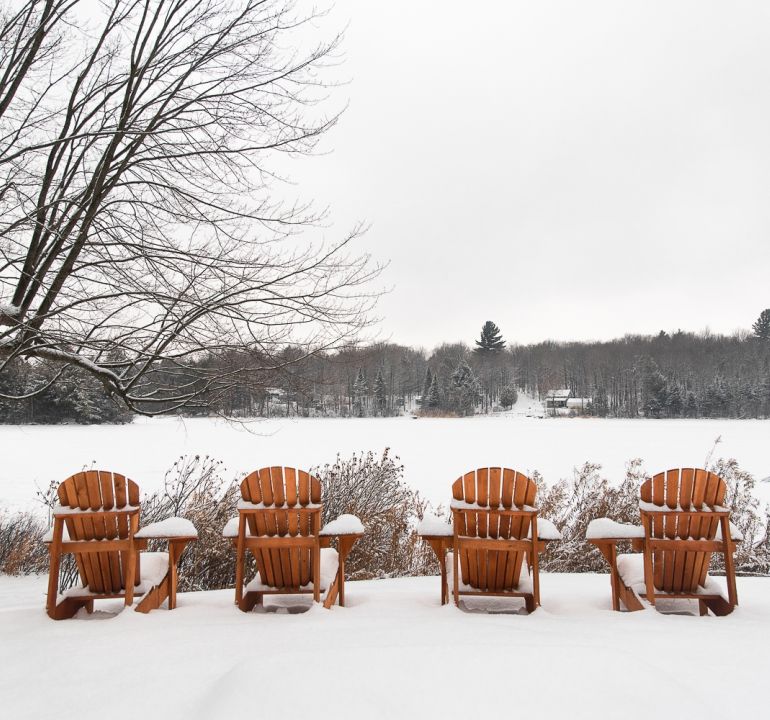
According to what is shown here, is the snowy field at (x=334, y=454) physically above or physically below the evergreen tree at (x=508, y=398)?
below

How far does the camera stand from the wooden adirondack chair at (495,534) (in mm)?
3291

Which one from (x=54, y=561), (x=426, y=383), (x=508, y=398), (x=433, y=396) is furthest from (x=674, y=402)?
(x=54, y=561)

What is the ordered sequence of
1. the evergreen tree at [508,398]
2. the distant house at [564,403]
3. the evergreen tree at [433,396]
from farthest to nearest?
1. the evergreen tree at [508,398]
2. the evergreen tree at [433,396]
3. the distant house at [564,403]

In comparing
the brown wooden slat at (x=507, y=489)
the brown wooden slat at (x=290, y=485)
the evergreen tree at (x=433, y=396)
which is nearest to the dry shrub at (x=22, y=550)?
the brown wooden slat at (x=290, y=485)

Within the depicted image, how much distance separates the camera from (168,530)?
10.8 feet

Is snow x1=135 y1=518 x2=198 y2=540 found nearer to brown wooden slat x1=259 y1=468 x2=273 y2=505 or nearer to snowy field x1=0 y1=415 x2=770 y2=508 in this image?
brown wooden slat x1=259 y1=468 x2=273 y2=505

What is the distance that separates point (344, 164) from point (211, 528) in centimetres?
471

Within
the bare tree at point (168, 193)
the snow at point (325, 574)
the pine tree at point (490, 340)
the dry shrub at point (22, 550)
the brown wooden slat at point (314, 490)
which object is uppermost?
the pine tree at point (490, 340)

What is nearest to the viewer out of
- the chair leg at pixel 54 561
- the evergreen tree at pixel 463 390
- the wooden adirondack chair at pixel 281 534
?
the chair leg at pixel 54 561

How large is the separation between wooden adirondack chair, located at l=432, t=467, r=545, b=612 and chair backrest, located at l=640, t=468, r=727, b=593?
795 millimetres

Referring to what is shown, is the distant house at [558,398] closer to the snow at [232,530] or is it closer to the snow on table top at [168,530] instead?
the snow at [232,530]

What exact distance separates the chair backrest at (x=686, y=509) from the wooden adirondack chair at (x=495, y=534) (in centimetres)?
80

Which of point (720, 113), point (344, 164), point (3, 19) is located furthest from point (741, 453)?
point (3, 19)

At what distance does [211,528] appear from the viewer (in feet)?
18.0
